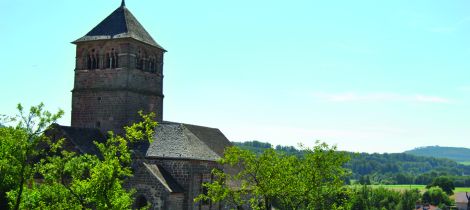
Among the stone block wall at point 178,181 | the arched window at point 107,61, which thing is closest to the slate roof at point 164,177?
the stone block wall at point 178,181

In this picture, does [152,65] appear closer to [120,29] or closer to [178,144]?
[120,29]

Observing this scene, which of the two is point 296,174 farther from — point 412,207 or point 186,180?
point 412,207

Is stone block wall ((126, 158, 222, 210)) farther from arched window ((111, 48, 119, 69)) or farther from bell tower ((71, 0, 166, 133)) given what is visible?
arched window ((111, 48, 119, 69))

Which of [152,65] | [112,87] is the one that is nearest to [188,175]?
[112,87]

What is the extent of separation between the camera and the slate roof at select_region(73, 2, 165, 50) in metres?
48.7

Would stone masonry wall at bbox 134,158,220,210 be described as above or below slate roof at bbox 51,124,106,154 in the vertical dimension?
below

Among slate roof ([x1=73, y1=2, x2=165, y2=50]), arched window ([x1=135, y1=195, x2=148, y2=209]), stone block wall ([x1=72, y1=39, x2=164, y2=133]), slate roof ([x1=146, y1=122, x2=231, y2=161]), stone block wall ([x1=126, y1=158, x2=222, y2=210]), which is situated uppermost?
slate roof ([x1=73, y1=2, x2=165, y2=50])

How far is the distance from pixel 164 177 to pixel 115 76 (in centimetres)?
1042

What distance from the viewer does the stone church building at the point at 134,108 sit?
1692 inches

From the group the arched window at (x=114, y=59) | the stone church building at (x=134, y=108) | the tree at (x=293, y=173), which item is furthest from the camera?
the arched window at (x=114, y=59)

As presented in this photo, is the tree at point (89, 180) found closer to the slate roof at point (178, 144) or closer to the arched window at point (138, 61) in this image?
the slate roof at point (178, 144)

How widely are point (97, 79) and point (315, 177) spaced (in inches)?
887

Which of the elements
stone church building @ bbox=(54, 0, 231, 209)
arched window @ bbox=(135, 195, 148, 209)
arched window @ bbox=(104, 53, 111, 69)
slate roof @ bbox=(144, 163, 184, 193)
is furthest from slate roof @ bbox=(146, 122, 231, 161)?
arched window @ bbox=(104, 53, 111, 69)

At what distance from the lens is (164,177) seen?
1677 inches
